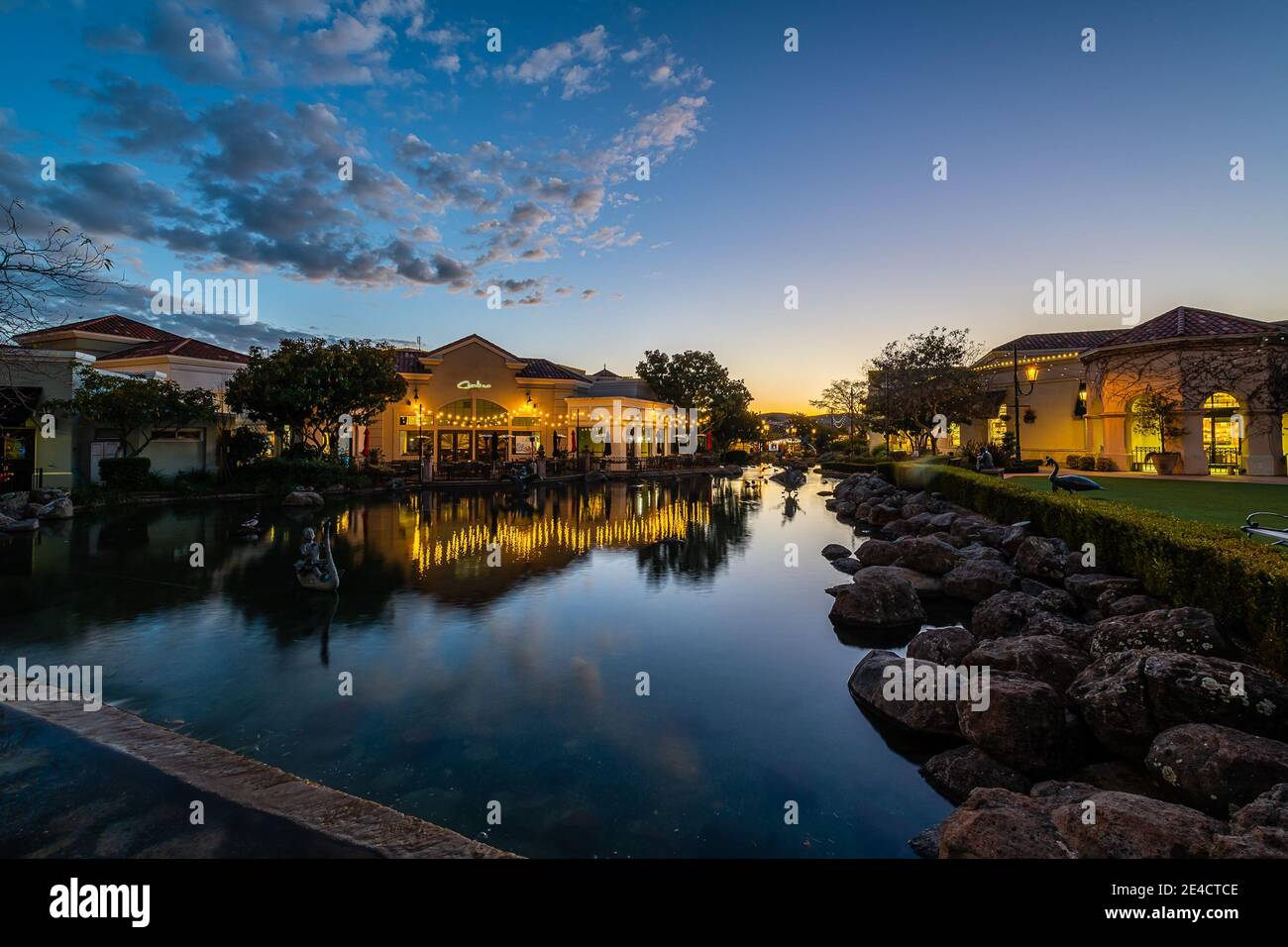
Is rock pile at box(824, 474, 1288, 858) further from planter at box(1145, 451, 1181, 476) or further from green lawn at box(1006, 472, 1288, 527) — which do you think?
planter at box(1145, 451, 1181, 476)

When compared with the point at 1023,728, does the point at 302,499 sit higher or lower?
higher

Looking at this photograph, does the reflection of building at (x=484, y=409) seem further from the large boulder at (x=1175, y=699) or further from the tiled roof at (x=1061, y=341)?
the large boulder at (x=1175, y=699)

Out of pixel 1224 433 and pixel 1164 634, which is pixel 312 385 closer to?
pixel 1164 634

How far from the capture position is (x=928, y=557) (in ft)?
36.6

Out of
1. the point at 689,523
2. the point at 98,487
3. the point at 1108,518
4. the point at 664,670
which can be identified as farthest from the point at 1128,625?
the point at 98,487

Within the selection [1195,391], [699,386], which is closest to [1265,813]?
[1195,391]

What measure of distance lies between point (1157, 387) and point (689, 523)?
19.0 m

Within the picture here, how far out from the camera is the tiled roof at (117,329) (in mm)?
31344

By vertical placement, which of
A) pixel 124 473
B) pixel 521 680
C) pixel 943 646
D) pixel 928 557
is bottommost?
pixel 521 680

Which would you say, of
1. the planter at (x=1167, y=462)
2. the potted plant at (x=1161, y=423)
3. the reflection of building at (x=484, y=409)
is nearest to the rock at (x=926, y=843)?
the potted plant at (x=1161, y=423)

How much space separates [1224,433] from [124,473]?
137 ft

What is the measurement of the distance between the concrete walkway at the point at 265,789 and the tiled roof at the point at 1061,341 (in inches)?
1420
